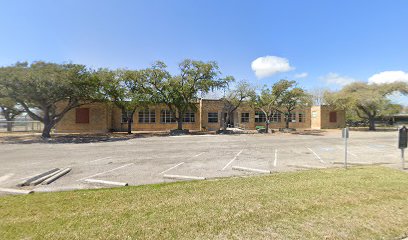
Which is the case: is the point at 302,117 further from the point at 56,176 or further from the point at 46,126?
the point at 56,176

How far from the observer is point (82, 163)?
9961 millimetres

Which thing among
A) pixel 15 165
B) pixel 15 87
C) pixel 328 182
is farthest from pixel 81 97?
pixel 328 182

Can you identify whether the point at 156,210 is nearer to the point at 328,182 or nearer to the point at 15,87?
the point at 328,182

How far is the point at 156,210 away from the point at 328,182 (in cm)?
516

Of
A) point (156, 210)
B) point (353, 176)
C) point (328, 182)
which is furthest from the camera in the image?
point (353, 176)

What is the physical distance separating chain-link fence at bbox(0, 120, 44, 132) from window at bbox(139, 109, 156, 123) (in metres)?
15.8

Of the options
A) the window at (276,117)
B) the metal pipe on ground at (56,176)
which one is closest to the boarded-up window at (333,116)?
the window at (276,117)

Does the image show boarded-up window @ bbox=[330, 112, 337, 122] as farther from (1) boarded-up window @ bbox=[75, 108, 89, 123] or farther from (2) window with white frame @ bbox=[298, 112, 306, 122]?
(1) boarded-up window @ bbox=[75, 108, 89, 123]

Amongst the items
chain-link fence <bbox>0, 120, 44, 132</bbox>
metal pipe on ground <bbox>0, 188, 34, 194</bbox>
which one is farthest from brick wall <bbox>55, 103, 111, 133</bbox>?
metal pipe on ground <bbox>0, 188, 34, 194</bbox>

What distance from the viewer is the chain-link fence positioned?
104 feet

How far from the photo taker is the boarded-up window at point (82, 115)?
95.5 feet

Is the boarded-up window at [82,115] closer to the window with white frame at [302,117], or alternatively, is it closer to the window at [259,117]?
the window at [259,117]

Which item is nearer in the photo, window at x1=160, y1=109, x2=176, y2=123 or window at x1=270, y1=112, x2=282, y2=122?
window at x1=160, y1=109, x2=176, y2=123

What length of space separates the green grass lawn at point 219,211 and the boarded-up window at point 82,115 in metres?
26.6
